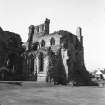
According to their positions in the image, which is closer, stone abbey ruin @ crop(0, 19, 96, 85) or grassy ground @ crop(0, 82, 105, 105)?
grassy ground @ crop(0, 82, 105, 105)

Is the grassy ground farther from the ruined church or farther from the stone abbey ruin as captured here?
the stone abbey ruin

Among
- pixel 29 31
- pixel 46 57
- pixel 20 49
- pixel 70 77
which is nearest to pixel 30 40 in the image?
pixel 29 31

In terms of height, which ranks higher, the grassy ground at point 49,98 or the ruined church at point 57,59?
the ruined church at point 57,59

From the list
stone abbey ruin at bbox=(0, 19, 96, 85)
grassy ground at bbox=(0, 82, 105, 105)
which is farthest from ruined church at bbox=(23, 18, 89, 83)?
grassy ground at bbox=(0, 82, 105, 105)

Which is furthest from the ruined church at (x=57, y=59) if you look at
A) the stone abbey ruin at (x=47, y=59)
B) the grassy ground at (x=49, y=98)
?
the grassy ground at (x=49, y=98)

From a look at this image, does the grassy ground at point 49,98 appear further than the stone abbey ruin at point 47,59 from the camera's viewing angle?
No

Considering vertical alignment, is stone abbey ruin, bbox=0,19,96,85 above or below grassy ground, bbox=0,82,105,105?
above

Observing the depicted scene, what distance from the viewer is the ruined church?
30531mm

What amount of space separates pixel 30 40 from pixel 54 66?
16555 mm

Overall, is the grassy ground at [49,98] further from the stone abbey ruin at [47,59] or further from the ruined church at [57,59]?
the stone abbey ruin at [47,59]

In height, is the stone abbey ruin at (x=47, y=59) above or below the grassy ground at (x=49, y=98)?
above

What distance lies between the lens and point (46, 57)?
30.7 m

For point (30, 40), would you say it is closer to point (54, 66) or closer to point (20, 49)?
point (20, 49)

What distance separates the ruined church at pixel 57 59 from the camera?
100 feet
